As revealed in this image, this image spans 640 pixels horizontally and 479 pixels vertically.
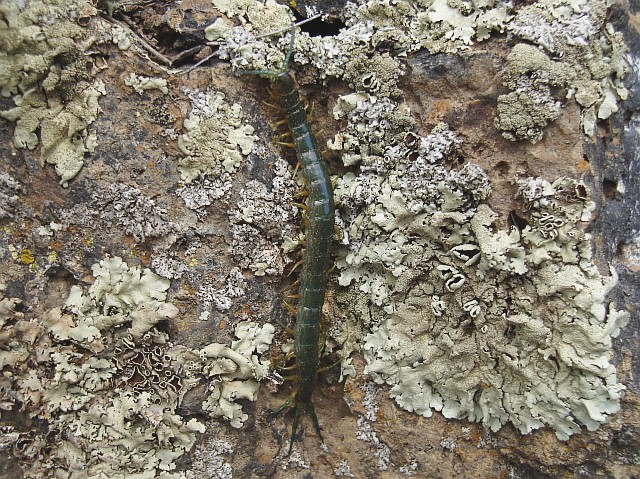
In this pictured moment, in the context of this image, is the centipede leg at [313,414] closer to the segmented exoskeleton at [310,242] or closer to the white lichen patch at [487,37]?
the segmented exoskeleton at [310,242]

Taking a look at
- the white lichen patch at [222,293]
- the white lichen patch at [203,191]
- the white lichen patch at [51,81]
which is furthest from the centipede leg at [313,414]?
the white lichen patch at [51,81]

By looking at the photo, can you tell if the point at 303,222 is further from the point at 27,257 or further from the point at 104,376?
the point at 27,257

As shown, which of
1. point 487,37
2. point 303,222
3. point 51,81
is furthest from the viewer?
point 303,222

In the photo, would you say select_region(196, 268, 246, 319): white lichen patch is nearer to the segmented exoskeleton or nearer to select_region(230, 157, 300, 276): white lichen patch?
select_region(230, 157, 300, 276): white lichen patch

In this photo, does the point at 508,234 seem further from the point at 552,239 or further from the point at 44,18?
the point at 44,18

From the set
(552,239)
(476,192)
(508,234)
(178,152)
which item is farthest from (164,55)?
(552,239)

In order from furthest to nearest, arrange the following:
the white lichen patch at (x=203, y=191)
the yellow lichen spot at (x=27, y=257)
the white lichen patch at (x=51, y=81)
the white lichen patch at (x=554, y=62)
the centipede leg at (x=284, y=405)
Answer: the centipede leg at (x=284, y=405), the white lichen patch at (x=203, y=191), the yellow lichen spot at (x=27, y=257), the white lichen patch at (x=554, y=62), the white lichen patch at (x=51, y=81)

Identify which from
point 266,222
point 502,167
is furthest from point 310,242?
point 502,167
